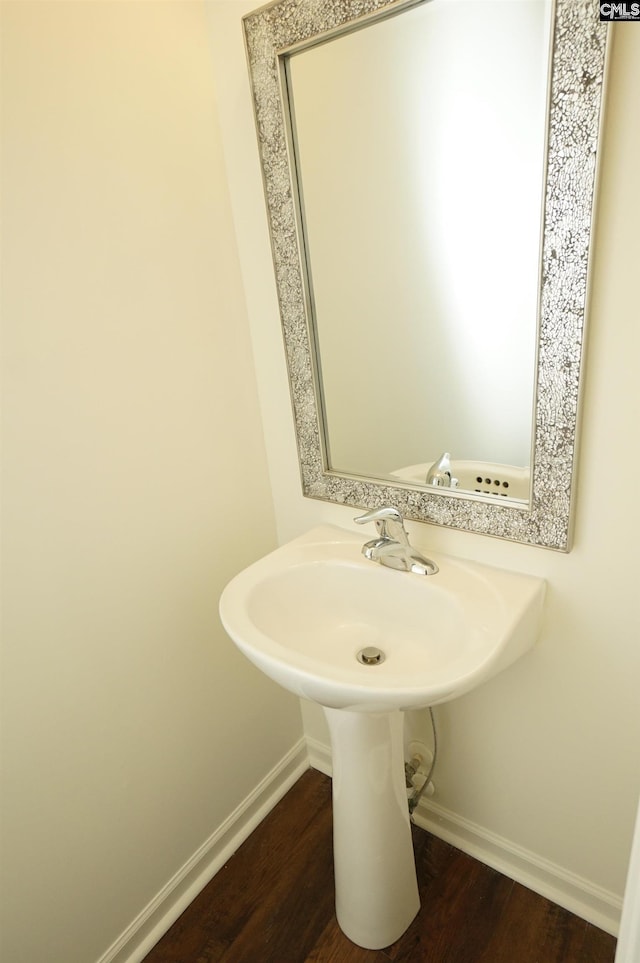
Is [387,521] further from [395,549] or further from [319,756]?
[319,756]

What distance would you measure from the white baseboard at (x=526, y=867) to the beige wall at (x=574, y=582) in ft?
0.04

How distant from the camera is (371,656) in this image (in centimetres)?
114

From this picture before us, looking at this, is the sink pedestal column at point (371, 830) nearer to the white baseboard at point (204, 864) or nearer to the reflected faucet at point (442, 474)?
the white baseboard at point (204, 864)

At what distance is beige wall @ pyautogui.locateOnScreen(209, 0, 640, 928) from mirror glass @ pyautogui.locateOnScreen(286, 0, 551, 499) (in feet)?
0.36

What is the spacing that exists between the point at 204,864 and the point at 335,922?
35 centimetres

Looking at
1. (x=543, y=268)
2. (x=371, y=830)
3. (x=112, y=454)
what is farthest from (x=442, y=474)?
(x=371, y=830)

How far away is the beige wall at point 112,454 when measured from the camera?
3.04ft

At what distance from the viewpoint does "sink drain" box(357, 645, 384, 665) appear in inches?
44.5

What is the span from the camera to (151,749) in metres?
1.25

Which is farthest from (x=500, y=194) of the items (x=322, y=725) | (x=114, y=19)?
(x=322, y=725)

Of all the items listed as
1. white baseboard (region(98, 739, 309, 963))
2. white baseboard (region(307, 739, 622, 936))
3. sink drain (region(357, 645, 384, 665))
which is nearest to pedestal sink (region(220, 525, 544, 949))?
sink drain (region(357, 645, 384, 665))

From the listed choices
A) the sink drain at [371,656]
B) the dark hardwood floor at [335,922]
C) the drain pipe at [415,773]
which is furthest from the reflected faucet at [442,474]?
→ the dark hardwood floor at [335,922]

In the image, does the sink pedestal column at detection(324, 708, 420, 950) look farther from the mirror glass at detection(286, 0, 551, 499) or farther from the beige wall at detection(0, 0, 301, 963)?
the mirror glass at detection(286, 0, 551, 499)

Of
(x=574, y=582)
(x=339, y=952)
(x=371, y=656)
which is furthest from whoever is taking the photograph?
(x=339, y=952)
